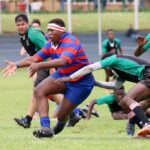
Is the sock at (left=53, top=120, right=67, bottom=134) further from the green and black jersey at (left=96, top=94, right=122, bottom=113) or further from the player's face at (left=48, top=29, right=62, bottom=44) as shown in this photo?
the green and black jersey at (left=96, top=94, right=122, bottom=113)

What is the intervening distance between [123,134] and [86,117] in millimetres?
3551

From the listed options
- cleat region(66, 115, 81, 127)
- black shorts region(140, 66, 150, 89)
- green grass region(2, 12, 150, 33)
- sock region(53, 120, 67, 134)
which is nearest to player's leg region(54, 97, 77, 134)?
sock region(53, 120, 67, 134)

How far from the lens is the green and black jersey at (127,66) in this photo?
1280cm

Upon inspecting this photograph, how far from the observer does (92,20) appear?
2470 inches

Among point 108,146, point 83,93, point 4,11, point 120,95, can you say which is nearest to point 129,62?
point 83,93

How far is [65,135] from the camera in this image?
13688 mm

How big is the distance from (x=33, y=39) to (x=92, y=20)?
4738cm

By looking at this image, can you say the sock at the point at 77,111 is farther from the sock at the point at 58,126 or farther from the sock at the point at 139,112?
the sock at the point at 139,112

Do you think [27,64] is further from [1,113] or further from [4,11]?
[4,11]

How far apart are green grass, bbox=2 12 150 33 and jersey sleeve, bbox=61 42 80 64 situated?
42437mm

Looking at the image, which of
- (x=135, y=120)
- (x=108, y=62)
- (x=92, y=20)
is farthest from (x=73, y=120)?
(x=92, y=20)

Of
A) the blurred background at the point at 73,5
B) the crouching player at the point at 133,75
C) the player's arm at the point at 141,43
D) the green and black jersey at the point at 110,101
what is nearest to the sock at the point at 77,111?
the green and black jersey at the point at 110,101

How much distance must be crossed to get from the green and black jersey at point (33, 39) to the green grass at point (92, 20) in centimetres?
3963

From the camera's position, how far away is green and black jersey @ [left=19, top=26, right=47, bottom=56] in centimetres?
1546
